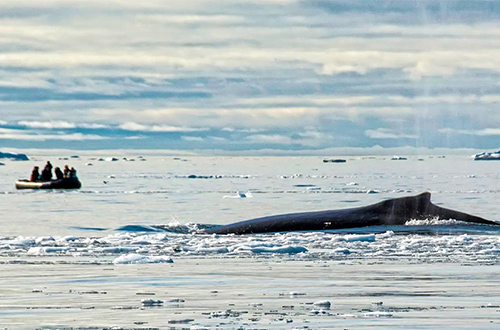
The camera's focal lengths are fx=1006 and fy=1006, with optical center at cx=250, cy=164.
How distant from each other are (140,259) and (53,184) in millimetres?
50682

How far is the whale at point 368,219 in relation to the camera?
23.9 m

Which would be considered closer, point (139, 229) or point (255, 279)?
point (255, 279)

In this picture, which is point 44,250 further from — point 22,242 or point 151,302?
point 151,302

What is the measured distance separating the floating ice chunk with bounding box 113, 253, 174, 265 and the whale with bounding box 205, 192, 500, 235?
8071mm

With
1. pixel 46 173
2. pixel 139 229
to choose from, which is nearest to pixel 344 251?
pixel 139 229

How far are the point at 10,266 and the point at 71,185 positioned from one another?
162ft

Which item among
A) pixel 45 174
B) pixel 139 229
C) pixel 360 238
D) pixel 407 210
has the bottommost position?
pixel 139 229

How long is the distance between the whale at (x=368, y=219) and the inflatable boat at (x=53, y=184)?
4000 cm

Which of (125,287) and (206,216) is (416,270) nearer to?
(125,287)

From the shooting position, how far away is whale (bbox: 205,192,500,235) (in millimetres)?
23906

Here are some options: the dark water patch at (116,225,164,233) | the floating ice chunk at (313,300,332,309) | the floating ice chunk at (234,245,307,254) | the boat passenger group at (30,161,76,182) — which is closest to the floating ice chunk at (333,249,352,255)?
the floating ice chunk at (234,245,307,254)

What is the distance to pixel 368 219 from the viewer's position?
24141 millimetres

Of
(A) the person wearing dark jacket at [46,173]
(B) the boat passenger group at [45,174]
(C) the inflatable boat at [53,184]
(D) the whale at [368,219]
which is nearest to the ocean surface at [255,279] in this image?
(D) the whale at [368,219]

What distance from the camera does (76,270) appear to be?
14297mm
